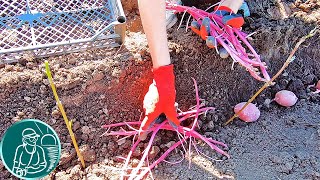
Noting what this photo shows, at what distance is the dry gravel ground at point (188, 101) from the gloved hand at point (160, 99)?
12 centimetres

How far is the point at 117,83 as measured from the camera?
2.09 metres

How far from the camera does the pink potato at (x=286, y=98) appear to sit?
2.15 meters

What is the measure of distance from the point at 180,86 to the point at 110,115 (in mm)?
331

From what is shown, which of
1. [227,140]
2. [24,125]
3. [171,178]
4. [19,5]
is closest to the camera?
[24,125]

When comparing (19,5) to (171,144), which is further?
(19,5)

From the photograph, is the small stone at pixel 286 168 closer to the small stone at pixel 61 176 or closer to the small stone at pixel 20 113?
the small stone at pixel 61 176

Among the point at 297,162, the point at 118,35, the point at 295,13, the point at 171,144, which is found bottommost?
the point at 297,162

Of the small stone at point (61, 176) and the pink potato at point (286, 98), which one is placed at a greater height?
the small stone at point (61, 176)

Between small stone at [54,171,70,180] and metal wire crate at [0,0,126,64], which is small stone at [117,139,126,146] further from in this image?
metal wire crate at [0,0,126,64]

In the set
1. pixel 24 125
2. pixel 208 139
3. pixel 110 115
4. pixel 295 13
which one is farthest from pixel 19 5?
pixel 295 13

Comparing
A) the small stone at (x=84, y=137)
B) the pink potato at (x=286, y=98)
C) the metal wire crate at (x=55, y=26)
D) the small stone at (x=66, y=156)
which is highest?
the metal wire crate at (x=55, y=26)

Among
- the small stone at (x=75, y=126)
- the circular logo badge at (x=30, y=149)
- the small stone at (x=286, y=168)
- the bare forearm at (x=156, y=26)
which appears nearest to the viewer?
the circular logo badge at (x=30, y=149)

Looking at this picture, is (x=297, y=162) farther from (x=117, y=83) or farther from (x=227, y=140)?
(x=117, y=83)

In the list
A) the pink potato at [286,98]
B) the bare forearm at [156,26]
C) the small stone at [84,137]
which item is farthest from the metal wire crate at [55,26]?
the pink potato at [286,98]
